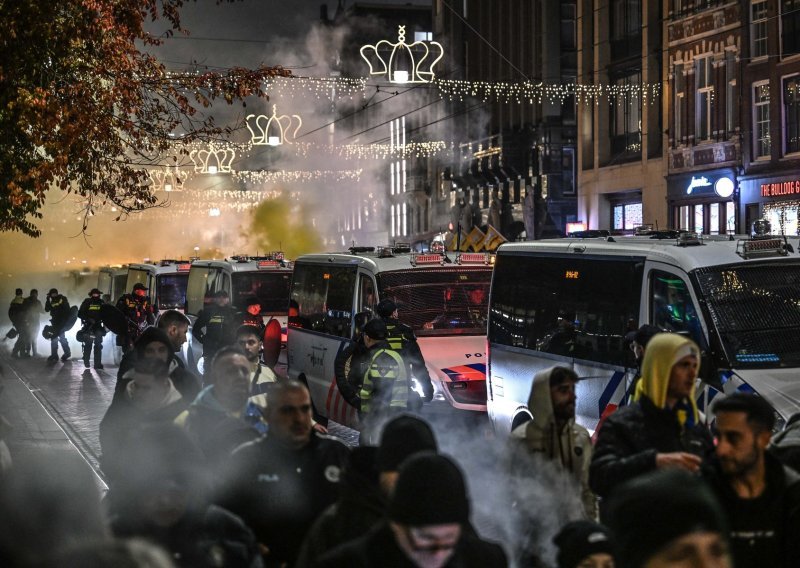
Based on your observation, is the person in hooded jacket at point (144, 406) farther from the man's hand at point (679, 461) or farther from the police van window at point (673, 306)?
the police van window at point (673, 306)

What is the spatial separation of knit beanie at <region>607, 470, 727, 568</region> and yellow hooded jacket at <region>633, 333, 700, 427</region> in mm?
2074

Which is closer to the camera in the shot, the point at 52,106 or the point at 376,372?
the point at 376,372

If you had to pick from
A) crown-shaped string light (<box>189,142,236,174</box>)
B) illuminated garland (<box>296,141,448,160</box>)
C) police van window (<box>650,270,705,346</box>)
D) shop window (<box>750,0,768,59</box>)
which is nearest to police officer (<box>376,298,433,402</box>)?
police van window (<box>650,270,705,346</box>)

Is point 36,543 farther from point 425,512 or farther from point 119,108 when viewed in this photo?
point 119,108

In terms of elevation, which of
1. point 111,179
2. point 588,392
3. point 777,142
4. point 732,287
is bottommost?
point 588,392

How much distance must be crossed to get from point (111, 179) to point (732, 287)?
8431 mm

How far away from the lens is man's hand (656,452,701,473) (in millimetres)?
4738

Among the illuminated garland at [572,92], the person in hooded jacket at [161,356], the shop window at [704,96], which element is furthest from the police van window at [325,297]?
the shop window at [704,96]

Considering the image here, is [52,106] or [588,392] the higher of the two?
[52,106]

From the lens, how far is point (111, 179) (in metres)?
14.7

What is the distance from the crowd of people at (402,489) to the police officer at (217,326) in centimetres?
725

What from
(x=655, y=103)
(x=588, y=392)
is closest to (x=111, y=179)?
(x=588, y=392)

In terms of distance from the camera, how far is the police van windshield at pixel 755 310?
28.4 feet

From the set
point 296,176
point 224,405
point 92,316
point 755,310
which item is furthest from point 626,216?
point 224,405
